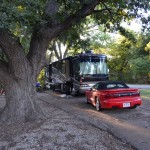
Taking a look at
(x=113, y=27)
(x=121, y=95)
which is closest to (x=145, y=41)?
(x=113, y=27)

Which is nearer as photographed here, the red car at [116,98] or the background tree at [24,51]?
the background tree at [24,51]

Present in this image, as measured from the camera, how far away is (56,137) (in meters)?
8.08

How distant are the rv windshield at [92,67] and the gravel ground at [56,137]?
441 inches

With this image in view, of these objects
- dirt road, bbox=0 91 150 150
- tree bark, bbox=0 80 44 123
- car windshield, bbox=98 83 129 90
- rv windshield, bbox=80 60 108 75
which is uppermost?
rv windshield, bbox=80 60 108 75

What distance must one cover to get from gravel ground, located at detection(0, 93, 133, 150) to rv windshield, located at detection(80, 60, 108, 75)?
36.7 feet

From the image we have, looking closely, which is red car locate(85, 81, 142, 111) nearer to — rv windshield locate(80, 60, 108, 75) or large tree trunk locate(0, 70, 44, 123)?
large tree trunk locate(0, 70, 44, 123)

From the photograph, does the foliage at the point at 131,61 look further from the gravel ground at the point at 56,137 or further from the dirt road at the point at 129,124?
the gravel ground at the point at 56,137

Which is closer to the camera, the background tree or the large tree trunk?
the background tree

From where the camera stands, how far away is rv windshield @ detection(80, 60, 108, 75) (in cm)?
2098

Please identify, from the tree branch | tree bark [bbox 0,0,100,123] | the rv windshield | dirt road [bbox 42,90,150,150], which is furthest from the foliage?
tree bark [bbox 0,0,100,123]

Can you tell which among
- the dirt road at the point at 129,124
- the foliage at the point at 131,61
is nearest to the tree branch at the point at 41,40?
the dirt road at the point at 129,124

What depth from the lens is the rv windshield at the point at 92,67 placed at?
21.0 metres

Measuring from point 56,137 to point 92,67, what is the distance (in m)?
13.4

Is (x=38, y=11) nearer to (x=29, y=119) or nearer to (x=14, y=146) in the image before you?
(x=29, y=119)
